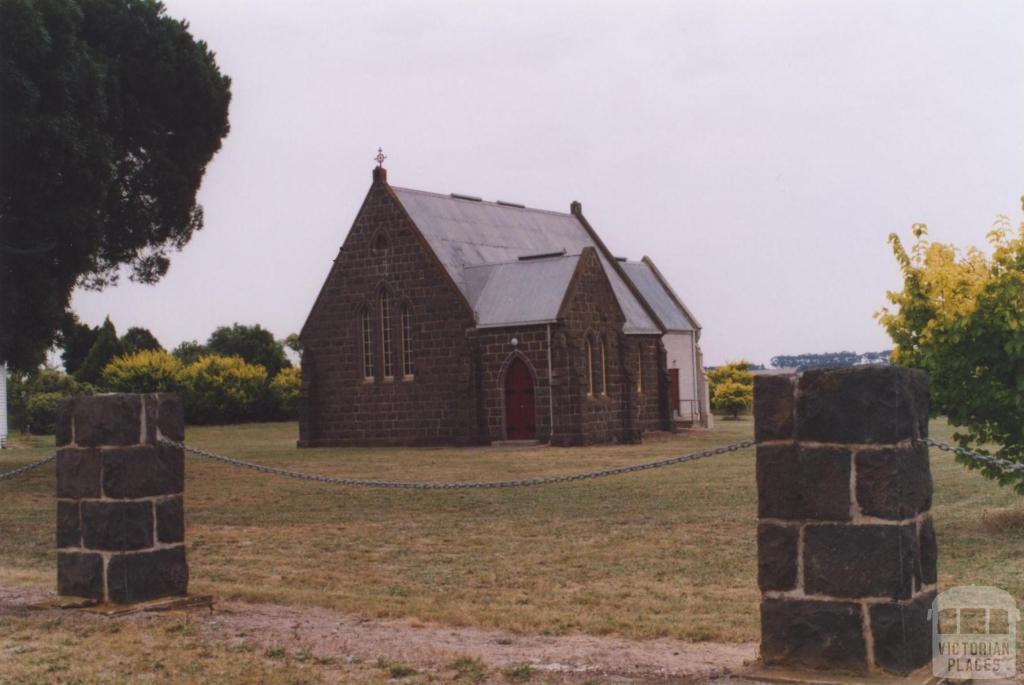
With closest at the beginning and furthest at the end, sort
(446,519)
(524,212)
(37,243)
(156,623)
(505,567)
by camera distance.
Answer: (156,623) → (505,567) → (446,519) → (37,243) → (524,212)

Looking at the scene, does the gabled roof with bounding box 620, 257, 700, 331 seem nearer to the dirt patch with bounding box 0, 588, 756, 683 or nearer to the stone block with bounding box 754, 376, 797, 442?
the dirt patch with bounding box 0, 588, 756, 683

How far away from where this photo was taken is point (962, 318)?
46.4ft

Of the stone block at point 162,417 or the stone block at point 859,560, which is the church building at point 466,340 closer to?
the stone block at point 162,417

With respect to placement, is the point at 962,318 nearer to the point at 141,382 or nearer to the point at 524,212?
the point at 524,212

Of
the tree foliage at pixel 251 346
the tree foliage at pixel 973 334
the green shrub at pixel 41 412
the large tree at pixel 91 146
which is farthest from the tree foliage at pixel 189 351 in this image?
the tree foliage at pixel 973 334

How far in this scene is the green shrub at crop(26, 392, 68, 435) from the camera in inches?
1886

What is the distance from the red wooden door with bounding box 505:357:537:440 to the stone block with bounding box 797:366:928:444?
3052 cm

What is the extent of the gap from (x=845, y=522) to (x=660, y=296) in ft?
142

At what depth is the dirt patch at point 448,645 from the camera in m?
8.23

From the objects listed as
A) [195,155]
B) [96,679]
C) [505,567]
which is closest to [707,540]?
[505,567]

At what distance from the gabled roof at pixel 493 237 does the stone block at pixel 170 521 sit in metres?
27.5

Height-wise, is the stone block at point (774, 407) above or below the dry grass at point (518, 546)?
above

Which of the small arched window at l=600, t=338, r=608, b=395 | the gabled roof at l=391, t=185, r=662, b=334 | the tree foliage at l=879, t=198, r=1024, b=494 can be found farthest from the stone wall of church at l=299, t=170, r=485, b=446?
the tree foliage at l=879, t=198, r=1024, b=494

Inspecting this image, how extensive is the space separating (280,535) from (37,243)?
12261 millimetres
